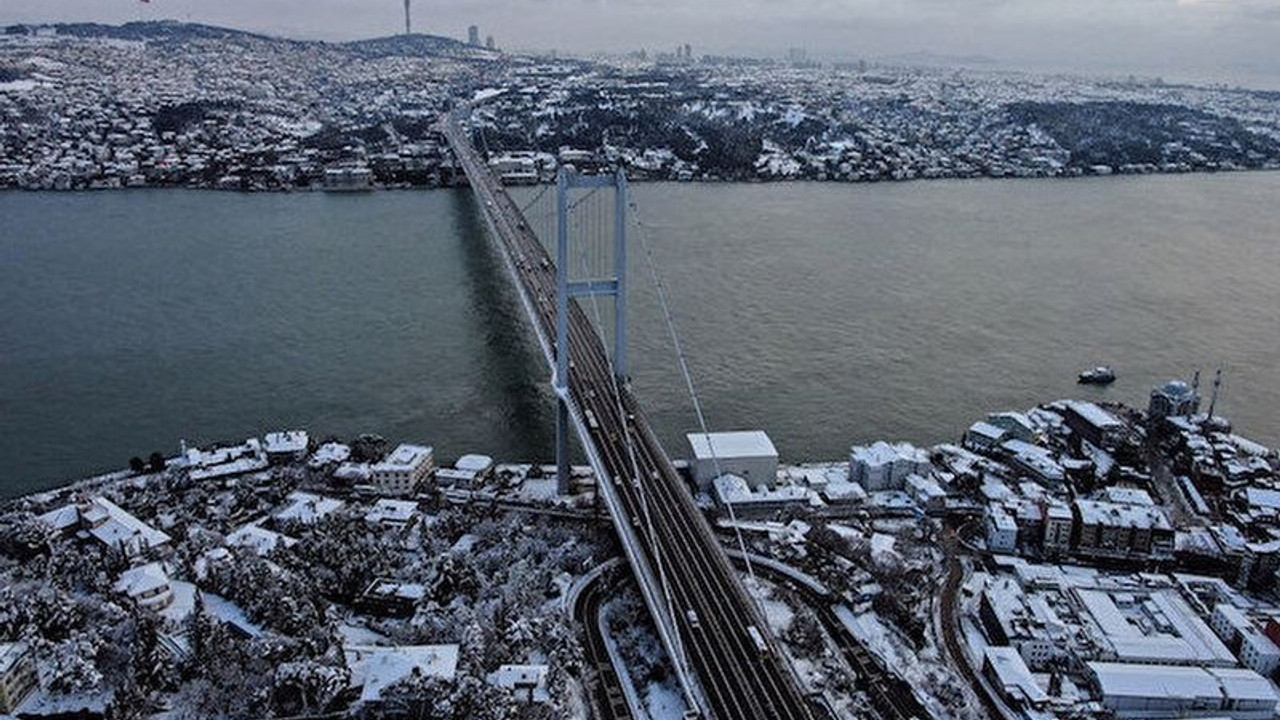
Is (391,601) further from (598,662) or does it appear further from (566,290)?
(566,290)

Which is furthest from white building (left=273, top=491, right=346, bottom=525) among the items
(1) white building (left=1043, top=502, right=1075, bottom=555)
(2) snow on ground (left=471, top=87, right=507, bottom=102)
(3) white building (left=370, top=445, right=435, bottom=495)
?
(2) snow on ground (left=471, top=87, right=507, bottom=102)

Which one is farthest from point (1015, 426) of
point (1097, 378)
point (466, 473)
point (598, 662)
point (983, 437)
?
point (598, 662)

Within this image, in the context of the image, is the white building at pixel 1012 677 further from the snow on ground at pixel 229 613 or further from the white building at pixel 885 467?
the snow on ground at pixel 229 613

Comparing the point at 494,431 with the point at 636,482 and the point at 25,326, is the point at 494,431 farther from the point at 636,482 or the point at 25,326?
the point at 25,326

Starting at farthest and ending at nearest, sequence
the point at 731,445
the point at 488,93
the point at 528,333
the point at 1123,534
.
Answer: the point at 488,93, the point at 528,333, the point at 731,445, the point at 1123,534

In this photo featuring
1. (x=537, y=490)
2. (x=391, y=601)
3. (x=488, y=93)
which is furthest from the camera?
(x=488, y=93)

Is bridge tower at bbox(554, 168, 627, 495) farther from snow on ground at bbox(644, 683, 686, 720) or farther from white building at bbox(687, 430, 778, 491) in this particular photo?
snow on ground at bbox(644, 683, 686, 720)
